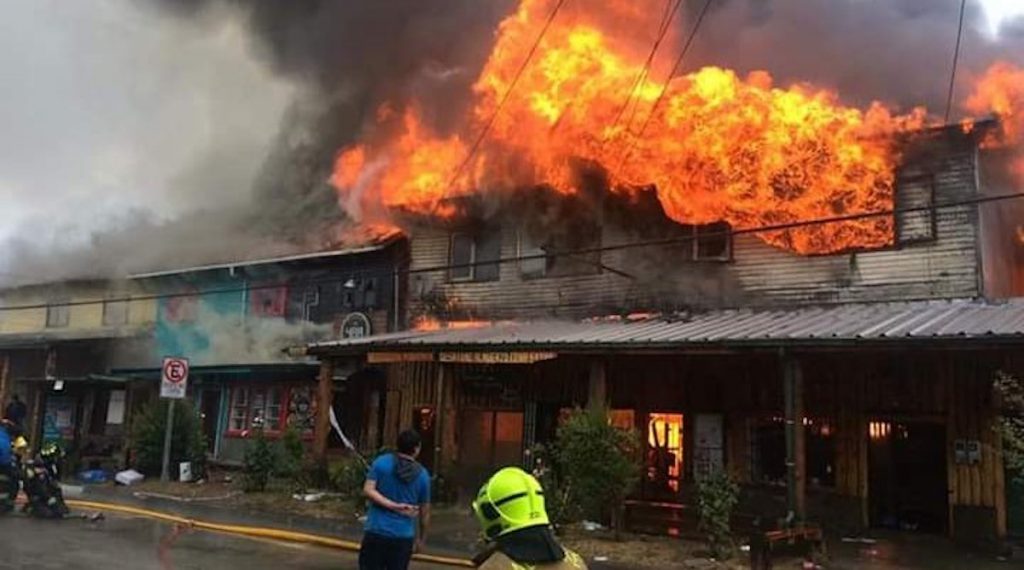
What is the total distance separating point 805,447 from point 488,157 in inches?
334

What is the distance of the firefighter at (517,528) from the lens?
272cm

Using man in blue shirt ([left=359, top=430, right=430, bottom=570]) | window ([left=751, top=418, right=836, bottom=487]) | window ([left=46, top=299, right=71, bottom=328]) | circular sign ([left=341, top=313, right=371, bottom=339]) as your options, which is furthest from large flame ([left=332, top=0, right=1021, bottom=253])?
window ([left=46, top=299, right=71, bottom=328])

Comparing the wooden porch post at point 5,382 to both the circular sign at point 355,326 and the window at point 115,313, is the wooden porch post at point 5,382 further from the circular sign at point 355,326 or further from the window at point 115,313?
the circular sign at point 355,326

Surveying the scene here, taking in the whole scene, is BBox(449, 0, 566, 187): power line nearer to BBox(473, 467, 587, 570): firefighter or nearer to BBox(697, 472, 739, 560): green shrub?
BBox(697, 472, 739, 560): green shrub

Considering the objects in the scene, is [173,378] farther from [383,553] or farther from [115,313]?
[115,313]

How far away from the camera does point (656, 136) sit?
53.0 feet

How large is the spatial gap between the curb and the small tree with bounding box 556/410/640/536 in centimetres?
233

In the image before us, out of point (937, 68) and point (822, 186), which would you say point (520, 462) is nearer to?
point (822, 186)

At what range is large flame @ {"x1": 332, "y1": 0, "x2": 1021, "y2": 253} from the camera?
14.9 m

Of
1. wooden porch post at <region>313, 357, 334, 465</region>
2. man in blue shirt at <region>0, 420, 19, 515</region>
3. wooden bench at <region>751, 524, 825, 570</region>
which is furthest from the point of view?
wooden porch post at <region>313, 357, 334, 465</region>

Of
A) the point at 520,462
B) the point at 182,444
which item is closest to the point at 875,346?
the point at 520,462

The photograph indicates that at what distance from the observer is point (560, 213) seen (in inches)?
712

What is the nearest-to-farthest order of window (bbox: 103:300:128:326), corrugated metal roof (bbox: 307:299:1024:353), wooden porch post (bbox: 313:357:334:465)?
1. corrugated metal roof (bbox: 307:299:1024:353)
2. wooden porch post (bbox: 313:357:334:465)
3. window (bbox: 103:300:128:326)

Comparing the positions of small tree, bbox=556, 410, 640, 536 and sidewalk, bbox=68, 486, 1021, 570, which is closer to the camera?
sidewalk, bbox=68, 486, 1021, 570
